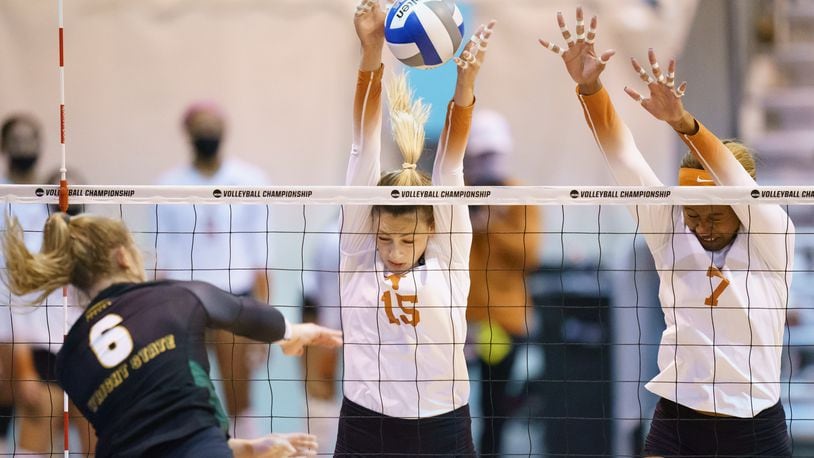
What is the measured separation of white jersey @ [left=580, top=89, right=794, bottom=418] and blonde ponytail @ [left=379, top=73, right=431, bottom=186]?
1081mm

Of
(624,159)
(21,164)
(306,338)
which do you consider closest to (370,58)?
(624,159)

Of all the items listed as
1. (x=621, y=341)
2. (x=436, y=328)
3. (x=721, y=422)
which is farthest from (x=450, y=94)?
(x=721, y=422)

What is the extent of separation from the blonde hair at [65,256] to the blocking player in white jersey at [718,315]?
76.8 inches

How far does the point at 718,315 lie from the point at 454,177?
1.18m

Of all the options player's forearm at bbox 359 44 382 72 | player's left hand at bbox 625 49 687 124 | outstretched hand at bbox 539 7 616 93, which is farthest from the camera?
player's forearm at bbox 359 44 382 72

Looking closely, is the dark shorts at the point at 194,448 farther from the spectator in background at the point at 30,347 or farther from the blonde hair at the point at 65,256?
the spectator in background at the point at 30,347

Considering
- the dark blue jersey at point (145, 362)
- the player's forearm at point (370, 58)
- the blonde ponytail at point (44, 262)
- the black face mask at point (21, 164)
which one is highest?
the player's forearm at point (370, 58)

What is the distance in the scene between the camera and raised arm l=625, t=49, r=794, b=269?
4512mm

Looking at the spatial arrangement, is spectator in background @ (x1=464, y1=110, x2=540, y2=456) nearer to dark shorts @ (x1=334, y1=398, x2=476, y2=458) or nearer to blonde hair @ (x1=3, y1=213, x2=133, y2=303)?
dark shorts @ (x1=334, y1=398, x2=476, y2=458)

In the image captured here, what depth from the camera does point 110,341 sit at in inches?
140

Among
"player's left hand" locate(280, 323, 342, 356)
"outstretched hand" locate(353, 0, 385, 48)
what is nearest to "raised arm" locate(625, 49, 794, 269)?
"outstretched hand" locate(353, 0, 385, 48)

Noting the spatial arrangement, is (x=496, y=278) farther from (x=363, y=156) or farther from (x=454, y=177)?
(x=363, y=156)

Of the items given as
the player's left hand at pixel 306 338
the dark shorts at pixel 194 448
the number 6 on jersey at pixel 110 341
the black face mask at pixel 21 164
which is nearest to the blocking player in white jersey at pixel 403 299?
the player's left hand at pixel 306 338

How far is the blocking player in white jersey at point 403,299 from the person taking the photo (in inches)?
186
